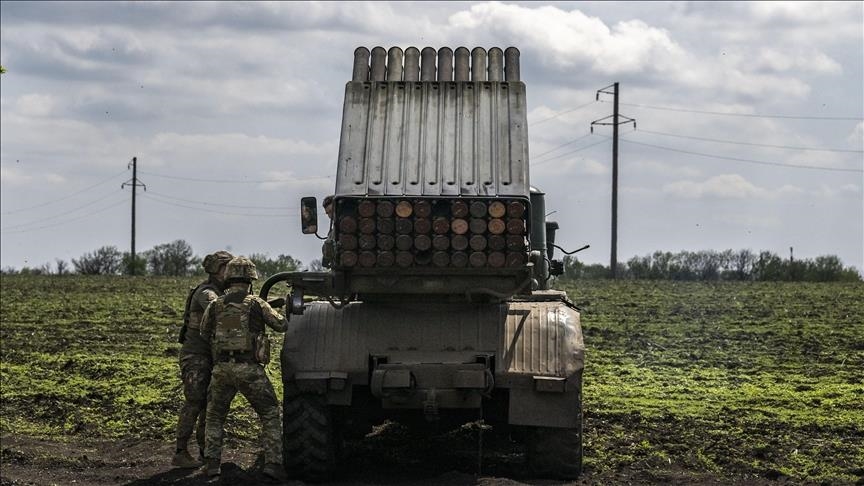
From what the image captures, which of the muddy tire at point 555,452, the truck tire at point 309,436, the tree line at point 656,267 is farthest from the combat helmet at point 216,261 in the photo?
the tree line at point 656,267

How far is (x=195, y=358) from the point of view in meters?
12.5

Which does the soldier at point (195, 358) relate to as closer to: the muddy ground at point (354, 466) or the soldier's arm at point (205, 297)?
the soldier's arm at point (205, 297)

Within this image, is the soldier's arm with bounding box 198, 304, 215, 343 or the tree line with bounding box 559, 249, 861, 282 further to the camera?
the tree line with bounding box 559, 249, 861, 282

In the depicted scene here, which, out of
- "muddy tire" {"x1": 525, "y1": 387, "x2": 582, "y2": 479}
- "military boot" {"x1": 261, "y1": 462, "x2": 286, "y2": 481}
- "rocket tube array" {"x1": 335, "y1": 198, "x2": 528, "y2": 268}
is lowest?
"military boot" {"x1": 261, "y1": 462, "x2": 286, "y2": 481}

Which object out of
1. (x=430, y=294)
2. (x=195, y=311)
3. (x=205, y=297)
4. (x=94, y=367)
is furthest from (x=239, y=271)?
(x=94, y=367)

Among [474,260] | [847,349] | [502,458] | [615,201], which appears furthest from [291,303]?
[615,201]

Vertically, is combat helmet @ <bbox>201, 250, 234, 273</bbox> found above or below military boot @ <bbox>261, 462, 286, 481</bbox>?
above

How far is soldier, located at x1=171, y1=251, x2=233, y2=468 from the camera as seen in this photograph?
12.4m

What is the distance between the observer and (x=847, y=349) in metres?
21.8

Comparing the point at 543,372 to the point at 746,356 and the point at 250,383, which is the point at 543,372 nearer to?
the point at 250,383

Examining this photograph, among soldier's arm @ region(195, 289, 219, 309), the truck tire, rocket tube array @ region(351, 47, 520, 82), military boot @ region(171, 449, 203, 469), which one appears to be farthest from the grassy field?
rocket tube array @ region(351, 47, 520, 82)

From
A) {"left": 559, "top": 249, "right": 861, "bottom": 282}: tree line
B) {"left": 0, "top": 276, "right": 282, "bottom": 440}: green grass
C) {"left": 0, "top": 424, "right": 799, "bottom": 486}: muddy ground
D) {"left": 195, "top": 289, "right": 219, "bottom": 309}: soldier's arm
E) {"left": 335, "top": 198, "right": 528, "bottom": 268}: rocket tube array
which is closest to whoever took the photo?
{"left": 335, "top": 198, "right": 528, "bottom": 268}: rocket tube array

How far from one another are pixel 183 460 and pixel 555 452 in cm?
339

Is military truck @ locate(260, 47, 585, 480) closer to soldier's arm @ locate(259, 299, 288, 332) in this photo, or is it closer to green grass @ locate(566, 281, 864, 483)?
soldier's arm @ locate(259, 299, 288, 332)
